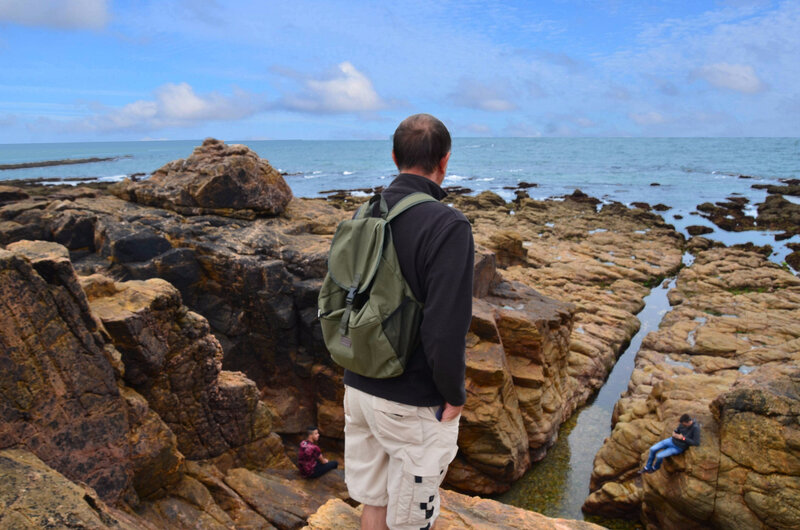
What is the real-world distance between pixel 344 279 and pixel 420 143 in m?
1.06

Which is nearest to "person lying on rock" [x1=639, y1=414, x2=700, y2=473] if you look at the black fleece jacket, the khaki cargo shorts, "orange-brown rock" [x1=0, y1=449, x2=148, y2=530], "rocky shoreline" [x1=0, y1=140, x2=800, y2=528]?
"rocky shoreline" [x1=0, y1=140, x2=800, y2=528]

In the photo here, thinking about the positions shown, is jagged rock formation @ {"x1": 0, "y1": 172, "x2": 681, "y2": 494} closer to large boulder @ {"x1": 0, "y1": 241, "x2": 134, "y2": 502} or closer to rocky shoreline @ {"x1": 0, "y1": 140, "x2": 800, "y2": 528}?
rocky shoreline @ {"x1": 0, "y1": 140, "x2": 800, "y2": 528}

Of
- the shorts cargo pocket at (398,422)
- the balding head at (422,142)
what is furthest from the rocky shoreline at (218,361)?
the balding head at (422,142)

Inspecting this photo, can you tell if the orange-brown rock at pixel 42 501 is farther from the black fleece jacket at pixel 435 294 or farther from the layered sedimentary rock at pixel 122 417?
the black fleece jacket at pixel 435 294

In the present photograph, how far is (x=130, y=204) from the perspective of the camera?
1292 cm

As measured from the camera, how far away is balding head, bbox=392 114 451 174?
334 cm

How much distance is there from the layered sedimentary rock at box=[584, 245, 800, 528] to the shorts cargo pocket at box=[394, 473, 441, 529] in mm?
7539

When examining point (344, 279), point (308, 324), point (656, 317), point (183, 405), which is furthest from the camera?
point (656, 317)

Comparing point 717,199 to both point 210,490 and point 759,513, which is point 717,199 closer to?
point 759,513

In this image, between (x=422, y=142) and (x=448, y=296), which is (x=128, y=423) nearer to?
(x=448, y=296)

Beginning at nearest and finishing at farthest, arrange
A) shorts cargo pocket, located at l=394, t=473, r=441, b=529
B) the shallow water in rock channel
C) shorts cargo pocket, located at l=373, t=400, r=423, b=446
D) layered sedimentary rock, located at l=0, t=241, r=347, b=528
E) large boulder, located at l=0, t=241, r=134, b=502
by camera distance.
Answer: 1. shorts cargo pocket, located at l=373, t=400, r=423, b=446
2. shorts cargo pocket, located at l=394, t=473, r=441, b=529
3. layered sedimentary rock, located at l=0, t=241, r=347, b=528
4. large boulder, located at l=0, t=241, r=134, b=502
5. the shallow water in rock channel

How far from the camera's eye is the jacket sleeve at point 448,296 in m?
2.97

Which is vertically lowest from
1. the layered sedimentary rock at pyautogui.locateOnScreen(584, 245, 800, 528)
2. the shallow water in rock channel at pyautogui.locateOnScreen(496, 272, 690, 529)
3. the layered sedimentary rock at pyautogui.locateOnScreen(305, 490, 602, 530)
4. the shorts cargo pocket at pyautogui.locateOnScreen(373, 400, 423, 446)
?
the shallow water in rock channel at pyautogui.locateOnScreen(496, 272, 690, 529)

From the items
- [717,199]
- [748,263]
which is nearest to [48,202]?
[748,263]
